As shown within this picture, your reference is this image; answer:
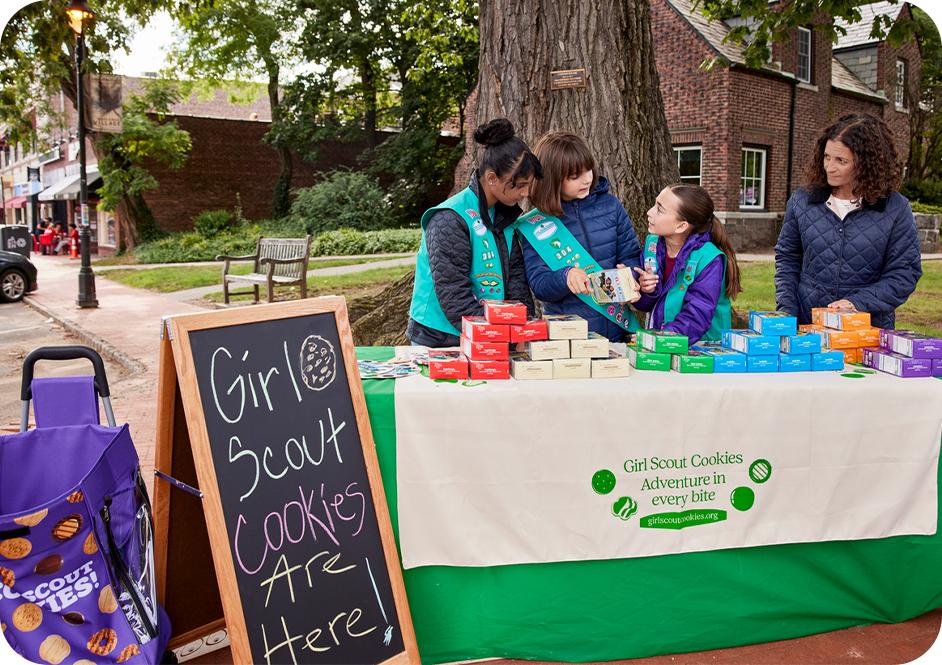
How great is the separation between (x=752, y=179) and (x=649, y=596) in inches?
827

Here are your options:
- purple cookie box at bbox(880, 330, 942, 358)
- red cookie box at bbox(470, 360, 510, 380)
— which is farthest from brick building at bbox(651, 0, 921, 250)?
red cookie box at bbox(470, 360, 510, 380)

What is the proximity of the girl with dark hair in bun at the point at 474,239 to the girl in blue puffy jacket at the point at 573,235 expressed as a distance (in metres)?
0.14

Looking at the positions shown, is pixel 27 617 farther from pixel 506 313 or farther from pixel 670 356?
pixel 670 356

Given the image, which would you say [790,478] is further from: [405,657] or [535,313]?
[535,313]

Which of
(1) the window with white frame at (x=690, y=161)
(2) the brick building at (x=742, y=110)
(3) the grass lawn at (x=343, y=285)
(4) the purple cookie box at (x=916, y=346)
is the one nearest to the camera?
(4) the purple cookie box at (x=916, y=346)

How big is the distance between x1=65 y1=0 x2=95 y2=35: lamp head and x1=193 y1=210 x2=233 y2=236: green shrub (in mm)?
15114

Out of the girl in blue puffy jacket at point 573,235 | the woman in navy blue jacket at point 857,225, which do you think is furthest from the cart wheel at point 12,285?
the woman in navy blue jacket at point 857,225

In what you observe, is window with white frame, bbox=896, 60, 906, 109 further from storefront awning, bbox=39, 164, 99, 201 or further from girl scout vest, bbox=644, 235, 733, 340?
storefront awning, bbox=39, 164, 99, 201

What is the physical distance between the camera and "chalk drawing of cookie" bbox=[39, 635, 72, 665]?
2389 millimetres

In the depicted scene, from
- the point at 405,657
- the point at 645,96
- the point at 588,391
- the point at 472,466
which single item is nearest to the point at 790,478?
the point at 588,391

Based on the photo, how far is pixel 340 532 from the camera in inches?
100

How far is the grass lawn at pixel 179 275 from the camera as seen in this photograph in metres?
16.9

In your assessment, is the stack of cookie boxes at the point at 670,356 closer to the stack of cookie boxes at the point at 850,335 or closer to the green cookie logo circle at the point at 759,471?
the green cookie logo circle at the point at 759,471

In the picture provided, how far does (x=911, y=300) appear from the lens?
12.3 m
